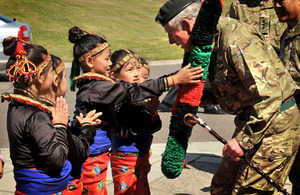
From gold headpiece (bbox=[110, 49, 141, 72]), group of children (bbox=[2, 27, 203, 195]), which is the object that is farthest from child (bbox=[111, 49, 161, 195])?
gold headpiece (bbox=[110, 49, 141, 72])

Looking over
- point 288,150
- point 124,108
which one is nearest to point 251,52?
point 288,150

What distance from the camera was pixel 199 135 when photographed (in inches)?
305

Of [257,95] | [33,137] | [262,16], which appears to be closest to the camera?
[33,137]

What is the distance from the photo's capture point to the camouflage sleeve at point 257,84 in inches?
122

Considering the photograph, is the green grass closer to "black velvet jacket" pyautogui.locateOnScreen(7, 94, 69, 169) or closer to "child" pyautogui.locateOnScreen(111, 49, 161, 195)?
"child" pyautogui.locateOnScreen(111, 49, 161, 195)

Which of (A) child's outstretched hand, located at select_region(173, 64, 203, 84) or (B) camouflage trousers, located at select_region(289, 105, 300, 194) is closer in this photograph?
(A) child's outstretched hand, located at select_region(173, 64, 203, 84)

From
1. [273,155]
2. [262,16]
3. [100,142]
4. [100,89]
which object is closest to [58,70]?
[100,89]

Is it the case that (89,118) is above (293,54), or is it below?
below

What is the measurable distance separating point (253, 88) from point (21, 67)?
1.52m

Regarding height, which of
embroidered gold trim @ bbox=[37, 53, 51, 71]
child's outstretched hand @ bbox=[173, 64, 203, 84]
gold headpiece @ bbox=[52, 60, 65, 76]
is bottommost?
gold headpiece @ bbox=[52, 60, 65, 76]

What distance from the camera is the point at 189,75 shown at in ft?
11.2

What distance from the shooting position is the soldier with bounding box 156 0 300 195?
312cm

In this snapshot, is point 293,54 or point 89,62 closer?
point 293,54

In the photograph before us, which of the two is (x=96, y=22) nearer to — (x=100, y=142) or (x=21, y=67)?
(x=100, y=142)
